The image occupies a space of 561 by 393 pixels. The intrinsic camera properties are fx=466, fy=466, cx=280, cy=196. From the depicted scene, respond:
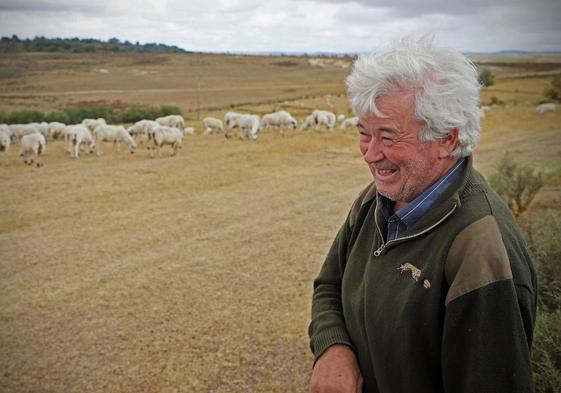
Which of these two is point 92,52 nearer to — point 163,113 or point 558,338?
point 163,113

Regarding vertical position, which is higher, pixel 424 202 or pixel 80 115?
pixel 424 202

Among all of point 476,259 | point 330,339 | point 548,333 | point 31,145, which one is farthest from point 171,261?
point 31,145

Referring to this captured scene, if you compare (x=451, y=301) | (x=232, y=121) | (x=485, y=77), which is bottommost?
(x=232, y=121)

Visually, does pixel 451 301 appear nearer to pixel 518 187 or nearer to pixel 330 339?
pixel 330 339

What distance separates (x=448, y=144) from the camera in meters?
1.54

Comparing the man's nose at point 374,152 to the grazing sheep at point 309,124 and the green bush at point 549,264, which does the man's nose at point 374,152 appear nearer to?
the green bush at point 549,264

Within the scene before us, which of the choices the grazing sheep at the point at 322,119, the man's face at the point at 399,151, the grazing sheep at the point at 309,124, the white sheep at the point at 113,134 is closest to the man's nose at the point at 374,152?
the man's face at the point at 399,151

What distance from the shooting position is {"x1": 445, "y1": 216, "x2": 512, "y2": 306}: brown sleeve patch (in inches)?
49.8

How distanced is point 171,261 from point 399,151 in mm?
6070

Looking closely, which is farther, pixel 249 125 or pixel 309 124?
pixel 309 124

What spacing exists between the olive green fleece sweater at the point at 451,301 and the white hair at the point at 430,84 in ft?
0.56

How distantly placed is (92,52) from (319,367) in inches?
4341

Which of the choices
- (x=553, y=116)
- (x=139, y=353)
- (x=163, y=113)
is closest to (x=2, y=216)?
(x=139, y=353)

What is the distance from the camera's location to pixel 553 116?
23.5 metres
